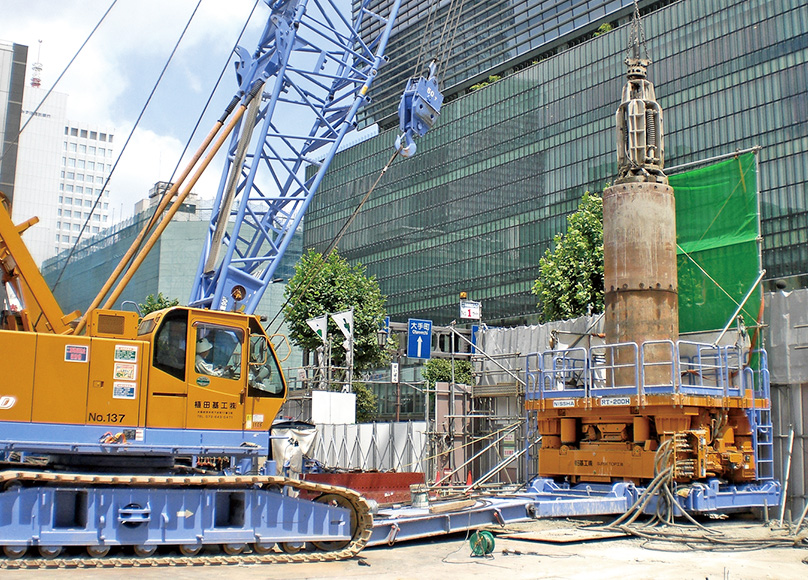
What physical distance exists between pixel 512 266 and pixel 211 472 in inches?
3145

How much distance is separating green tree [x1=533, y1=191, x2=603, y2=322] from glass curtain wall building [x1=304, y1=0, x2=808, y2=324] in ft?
122

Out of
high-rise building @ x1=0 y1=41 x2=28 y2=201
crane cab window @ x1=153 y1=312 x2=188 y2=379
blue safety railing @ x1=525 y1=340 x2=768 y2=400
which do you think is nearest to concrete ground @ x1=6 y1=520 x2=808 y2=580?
crane cab window @ x1=153 y1=312 x2=188 y2=379

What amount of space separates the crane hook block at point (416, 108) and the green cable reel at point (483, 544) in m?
12.8

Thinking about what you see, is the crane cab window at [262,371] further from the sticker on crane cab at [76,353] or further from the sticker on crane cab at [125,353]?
the sticker on crane cab at [76,353]

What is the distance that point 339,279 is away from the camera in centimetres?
4931

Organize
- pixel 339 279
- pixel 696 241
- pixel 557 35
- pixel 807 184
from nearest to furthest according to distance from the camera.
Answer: pixel 696 241
pixel 339 279
pixel 807 184
pixel 557 35

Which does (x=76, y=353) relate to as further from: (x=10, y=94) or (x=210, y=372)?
(x=10, y=94)

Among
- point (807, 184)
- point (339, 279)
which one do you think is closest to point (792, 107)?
point (807, 184)


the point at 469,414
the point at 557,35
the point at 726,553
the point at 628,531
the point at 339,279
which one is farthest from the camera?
the point at 557,35

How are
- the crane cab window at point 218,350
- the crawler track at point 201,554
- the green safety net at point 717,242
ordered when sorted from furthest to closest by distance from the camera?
the green safety net at point 717,242 < the crane cab window at point 218,350 < the crawler track at point 201,554

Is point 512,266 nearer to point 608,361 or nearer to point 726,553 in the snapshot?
point 608,361

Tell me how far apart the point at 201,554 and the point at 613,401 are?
328 inches

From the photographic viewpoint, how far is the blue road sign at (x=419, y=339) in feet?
85.0

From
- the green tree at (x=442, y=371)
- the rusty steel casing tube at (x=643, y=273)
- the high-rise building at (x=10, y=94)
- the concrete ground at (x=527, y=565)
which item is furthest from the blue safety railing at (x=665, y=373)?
the high-rise building at (x=10, y=94)
